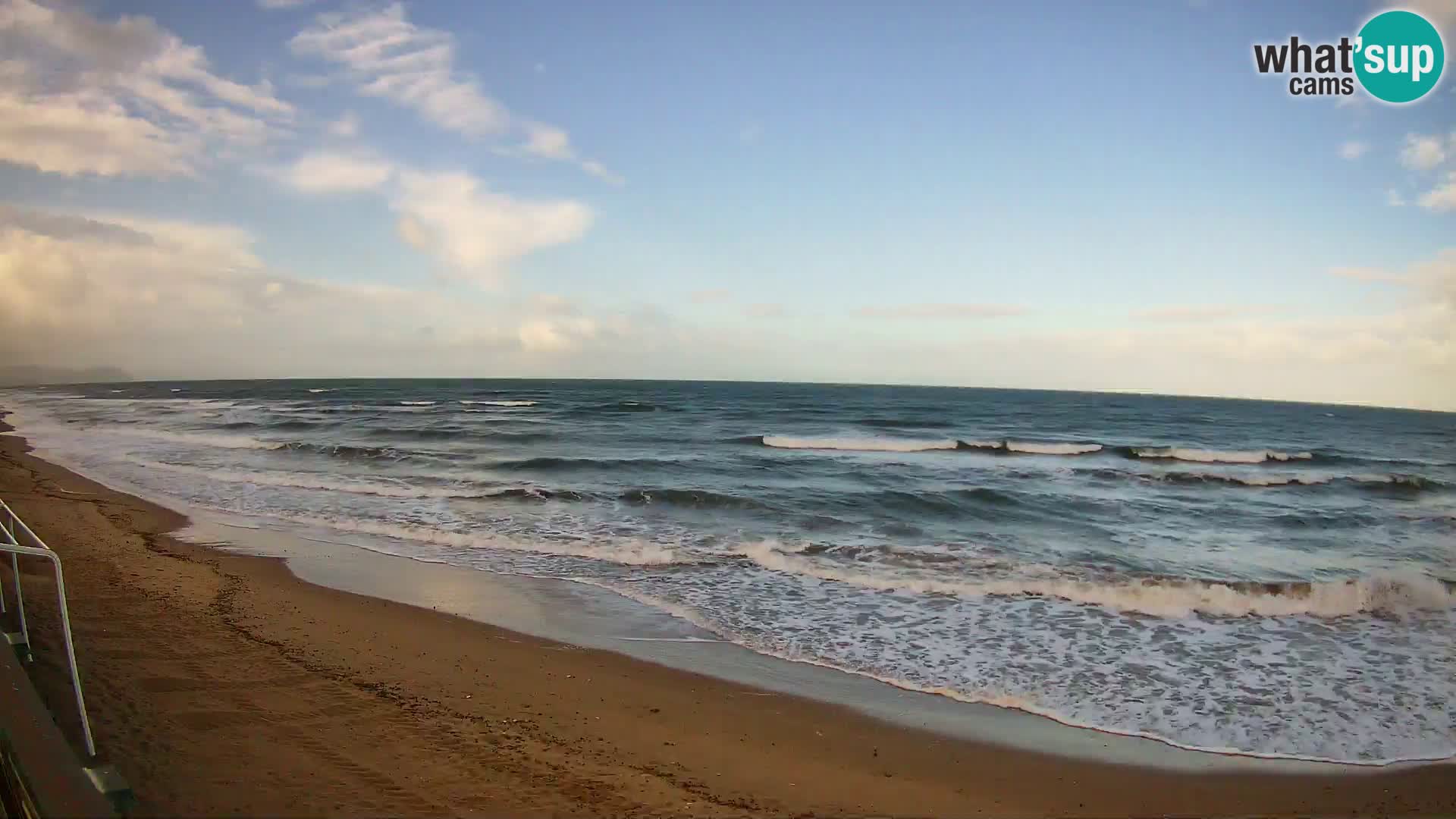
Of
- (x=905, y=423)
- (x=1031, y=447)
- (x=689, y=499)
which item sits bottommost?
(x=689, y=499)

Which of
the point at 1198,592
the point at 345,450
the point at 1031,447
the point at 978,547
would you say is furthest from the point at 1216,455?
the point at 345,450

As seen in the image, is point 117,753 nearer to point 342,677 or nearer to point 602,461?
point 342,677

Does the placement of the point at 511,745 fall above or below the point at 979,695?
above

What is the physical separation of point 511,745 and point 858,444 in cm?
2875

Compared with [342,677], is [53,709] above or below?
above

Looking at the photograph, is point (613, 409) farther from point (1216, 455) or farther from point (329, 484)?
point (1216, 455)

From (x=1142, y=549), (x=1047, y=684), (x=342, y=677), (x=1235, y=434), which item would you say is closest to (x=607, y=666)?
(x=342, y=677)

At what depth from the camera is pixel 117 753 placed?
14.2 ft

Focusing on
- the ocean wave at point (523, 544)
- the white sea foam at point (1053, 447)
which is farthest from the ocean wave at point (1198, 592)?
the white sea foam at point (1053, 447)

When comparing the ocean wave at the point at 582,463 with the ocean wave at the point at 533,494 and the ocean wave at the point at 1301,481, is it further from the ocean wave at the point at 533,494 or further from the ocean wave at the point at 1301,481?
the ocean wave at the point at 1301,481

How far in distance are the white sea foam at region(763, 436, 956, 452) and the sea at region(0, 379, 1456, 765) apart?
267 millimetres

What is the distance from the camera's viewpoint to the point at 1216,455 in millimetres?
33062

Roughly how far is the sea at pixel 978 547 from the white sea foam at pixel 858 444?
0.27m

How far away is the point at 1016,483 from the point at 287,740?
2044cm
